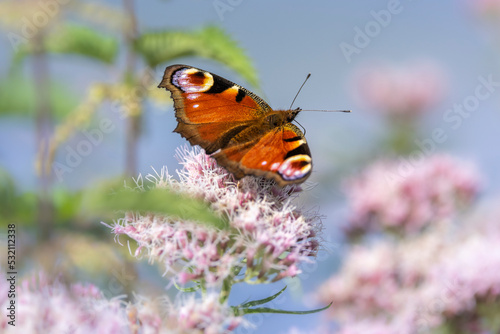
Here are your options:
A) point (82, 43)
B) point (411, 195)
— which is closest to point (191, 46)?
point (82, 43)

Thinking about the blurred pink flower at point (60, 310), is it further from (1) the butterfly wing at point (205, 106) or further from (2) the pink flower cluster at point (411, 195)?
(2) the pink flower cluster at point (411, 195)

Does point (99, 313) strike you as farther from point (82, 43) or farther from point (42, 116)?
point (82, 43)

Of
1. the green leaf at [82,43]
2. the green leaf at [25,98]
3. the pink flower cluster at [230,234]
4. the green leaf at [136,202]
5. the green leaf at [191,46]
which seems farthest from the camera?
the green leaf at [25,98]

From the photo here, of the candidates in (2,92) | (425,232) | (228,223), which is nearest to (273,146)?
(228,223)

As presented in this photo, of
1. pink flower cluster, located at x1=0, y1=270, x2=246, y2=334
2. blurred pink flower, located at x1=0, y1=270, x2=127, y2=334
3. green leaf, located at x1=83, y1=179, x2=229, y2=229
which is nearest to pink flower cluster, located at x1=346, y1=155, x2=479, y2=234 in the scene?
pink flower cluster, located at x1=0, y1=270, x2=246, y2=334

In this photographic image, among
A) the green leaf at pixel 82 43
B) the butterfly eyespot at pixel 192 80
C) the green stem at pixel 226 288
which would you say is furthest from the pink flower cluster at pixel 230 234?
the green leaf at pixel 82 43

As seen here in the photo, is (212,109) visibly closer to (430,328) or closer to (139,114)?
(139,114)
